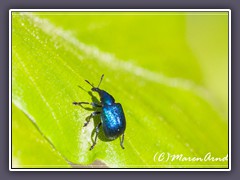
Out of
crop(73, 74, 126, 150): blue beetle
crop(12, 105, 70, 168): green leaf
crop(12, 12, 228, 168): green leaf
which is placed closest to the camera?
crop(12, 105, 70, 168): green leaf

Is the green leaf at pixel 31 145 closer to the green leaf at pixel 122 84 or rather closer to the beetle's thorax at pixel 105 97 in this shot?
the green leaf at pixel 122 84

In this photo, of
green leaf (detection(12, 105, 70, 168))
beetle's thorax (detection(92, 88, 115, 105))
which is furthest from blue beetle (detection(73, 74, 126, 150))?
green leaf (detection(12, 105, 70, 168))

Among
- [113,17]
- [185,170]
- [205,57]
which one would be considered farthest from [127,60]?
[185,170]

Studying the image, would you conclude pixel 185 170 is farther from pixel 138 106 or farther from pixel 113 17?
pixel 113 17

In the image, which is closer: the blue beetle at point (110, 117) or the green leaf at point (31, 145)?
the green leaf at point (31, 145)

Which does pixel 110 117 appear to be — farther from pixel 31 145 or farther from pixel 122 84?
pixel 31 145

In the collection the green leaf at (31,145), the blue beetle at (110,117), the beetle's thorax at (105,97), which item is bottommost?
the green leaf at (31,145)

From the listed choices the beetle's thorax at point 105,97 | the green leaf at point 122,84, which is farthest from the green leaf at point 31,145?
the beetle's thorax at point 105,97

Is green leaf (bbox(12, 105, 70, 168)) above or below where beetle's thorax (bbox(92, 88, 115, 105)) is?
below

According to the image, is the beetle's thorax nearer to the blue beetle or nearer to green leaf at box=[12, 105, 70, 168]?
the blue beetle
